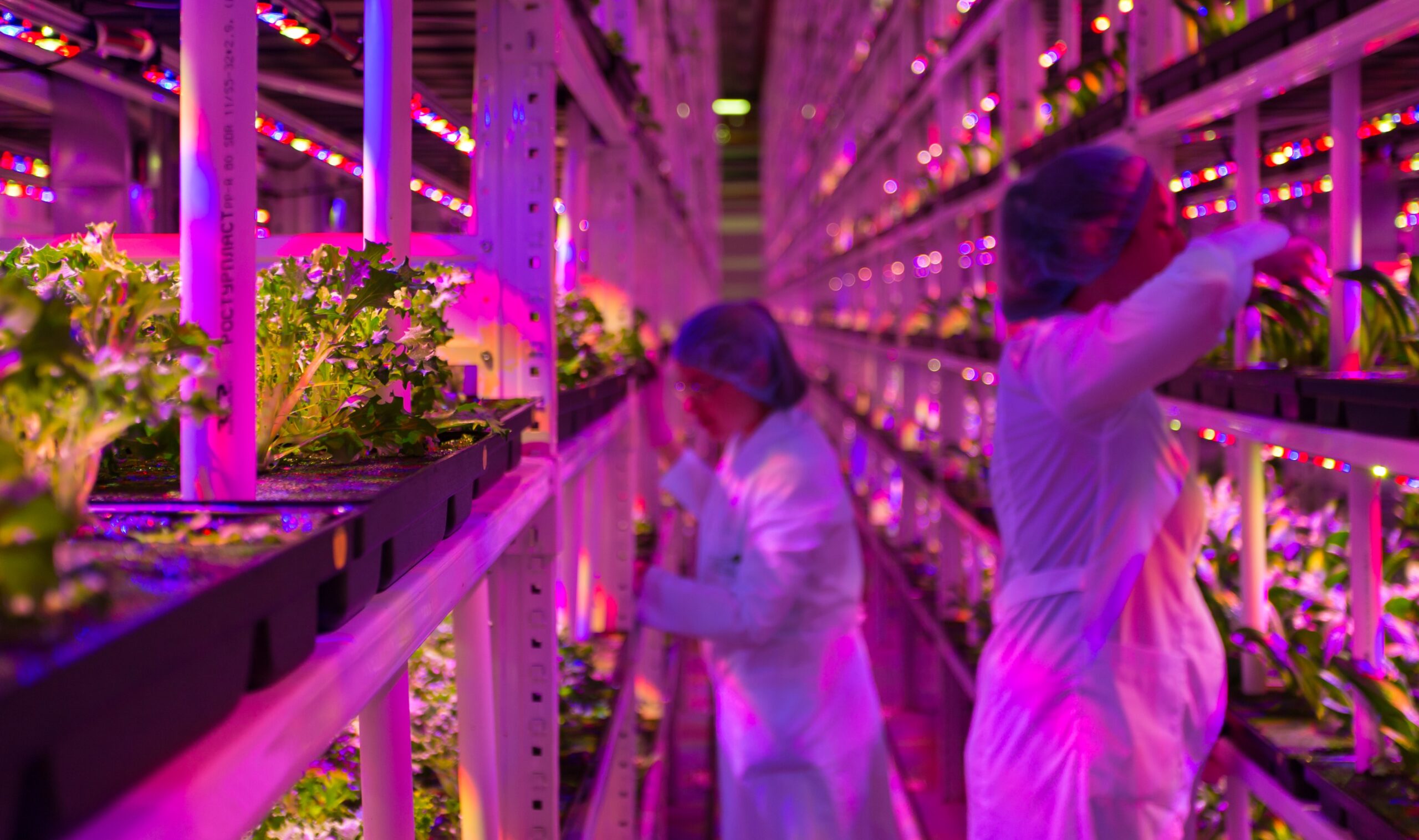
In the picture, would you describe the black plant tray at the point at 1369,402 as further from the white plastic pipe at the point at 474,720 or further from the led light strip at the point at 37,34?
the led light strip at the point at 37,34

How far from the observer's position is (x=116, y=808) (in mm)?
408

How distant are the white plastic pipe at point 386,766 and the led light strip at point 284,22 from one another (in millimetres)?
792

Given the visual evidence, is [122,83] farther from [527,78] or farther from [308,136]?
[527,78]

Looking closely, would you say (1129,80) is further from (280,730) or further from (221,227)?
(280,730)

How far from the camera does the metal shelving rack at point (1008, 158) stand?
1.69 m

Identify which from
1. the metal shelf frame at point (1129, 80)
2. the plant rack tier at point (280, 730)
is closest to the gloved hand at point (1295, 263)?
the metal shelf frame at point (1129, 80)

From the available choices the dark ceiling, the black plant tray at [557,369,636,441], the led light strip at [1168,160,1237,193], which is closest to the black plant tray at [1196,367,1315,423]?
the led light strip at [1168,160,1237,193]

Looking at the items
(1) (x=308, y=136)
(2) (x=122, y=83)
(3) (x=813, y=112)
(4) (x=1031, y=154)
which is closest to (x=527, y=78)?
(1) (x=308, y=136)

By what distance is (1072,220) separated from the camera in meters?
1.77

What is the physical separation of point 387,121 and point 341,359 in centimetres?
40

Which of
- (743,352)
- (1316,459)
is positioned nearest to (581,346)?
(743,352)

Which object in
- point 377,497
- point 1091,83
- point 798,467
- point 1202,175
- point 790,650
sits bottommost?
point 790,650

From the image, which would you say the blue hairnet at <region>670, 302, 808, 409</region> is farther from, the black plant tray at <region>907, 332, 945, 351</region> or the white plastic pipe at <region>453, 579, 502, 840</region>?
the black plant tray at <region>907, 332, 945, 351</region>

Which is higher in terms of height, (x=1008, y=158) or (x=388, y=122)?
(x=1008, y=158)
